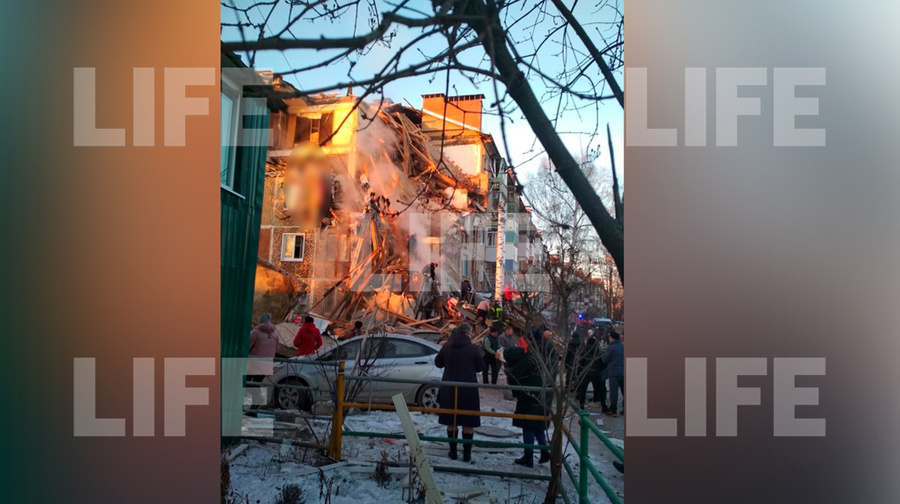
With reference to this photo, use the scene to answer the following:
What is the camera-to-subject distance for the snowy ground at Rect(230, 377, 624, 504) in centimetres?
382

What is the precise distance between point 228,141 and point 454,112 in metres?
2.04

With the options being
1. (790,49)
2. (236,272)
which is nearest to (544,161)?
(790,49)

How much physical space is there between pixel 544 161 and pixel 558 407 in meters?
1.60

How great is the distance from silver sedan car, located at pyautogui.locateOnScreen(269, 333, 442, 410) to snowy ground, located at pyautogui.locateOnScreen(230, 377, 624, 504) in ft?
0.81

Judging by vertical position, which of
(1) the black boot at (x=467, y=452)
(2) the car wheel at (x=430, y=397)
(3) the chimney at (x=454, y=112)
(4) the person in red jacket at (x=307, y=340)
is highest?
(3) the chimney at (x=454, y=112)

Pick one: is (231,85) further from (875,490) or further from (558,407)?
(875,490)

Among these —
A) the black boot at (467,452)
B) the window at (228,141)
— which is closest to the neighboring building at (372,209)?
the window at (228,141)

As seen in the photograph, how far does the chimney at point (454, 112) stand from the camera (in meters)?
3.68

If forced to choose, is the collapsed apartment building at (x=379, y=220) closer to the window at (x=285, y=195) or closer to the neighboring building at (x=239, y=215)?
the window at (x=285, y=195)

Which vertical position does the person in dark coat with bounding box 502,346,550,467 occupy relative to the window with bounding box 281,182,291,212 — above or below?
below

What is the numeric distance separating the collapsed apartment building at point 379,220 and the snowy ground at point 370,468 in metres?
1.36

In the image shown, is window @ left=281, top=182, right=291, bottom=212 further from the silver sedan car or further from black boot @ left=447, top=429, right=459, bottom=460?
black boot @ left=447, top=429, right=459, bottom=460

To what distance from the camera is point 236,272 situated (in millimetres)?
4746

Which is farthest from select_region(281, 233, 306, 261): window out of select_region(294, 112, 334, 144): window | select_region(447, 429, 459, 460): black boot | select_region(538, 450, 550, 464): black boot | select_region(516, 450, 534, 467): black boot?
select_region(538, 450, 550, 464): black boot
